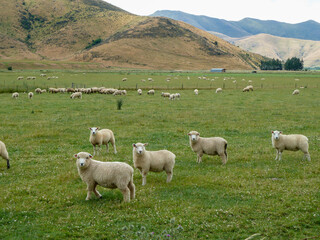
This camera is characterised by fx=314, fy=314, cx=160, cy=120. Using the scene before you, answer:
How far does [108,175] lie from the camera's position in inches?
365

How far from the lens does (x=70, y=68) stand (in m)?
134

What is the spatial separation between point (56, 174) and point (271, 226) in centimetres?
817

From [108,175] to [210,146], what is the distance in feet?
19.4

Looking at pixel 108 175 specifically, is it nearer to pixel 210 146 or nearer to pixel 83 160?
pixel 83 160

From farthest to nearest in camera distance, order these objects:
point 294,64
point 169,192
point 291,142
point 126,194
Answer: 1. point 294,64
2. point 291,142
3. point 169,192
4. point 126,194

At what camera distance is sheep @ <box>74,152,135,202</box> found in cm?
914

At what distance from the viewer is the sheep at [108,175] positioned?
9.14m

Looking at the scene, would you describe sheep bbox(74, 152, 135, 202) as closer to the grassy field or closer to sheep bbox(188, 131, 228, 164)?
the grassy field

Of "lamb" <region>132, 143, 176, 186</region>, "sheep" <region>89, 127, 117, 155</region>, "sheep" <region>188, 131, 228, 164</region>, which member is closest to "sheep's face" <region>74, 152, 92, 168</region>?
"lamb" <region>132, 143, 176, 186</region>

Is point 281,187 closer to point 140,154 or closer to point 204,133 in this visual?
point 140,154

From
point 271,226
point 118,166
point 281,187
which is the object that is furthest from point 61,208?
point 281,187

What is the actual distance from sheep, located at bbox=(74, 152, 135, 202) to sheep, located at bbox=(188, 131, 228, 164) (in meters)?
5.05

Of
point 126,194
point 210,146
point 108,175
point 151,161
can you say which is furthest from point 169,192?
point 210,146

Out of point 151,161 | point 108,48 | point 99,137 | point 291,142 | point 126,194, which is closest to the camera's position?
point 126,194
